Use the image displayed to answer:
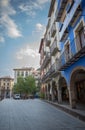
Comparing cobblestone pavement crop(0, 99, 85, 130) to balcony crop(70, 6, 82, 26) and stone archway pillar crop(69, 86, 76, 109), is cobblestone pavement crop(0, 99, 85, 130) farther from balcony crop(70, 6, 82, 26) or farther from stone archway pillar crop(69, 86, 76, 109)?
balcony crop(70, 6, 82, 26)

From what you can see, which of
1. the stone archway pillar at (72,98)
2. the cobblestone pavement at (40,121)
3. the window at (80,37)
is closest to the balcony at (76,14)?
the window at (80,37)

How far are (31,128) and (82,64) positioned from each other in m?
5.22

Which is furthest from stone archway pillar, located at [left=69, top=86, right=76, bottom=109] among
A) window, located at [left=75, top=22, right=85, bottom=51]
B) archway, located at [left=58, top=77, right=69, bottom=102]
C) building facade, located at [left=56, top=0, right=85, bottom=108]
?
archway, located at [left=58, top=77, right=69, bottom=102]

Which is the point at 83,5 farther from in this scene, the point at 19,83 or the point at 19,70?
the point at 19,70

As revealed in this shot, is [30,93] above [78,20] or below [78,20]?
below

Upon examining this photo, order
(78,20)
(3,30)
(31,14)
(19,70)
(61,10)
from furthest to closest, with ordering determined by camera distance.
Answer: (19,70), (3,30), (61,10), (31,14), (78,20)

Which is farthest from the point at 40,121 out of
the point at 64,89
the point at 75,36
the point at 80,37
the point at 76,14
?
the point at 64,89

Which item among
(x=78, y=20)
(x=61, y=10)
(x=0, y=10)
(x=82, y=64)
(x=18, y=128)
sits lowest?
(x=18, y=128)

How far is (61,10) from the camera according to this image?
1490 cm

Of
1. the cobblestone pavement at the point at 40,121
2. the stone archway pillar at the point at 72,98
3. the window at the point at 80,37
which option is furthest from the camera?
the stone archway pillar at the point at 72,98

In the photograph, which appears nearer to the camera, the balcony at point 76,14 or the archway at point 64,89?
the balcony at point 76,14

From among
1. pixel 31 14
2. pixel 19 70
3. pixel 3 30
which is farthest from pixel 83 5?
pixel 19 70

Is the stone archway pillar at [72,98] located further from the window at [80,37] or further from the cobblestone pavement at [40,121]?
the window at [80,37]

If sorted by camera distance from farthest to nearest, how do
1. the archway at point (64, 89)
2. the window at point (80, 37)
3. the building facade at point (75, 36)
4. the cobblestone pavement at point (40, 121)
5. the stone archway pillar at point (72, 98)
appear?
the archway at point (64, 89)
the stone archway pillar at point (72, 98)
the window at point (80, 37)
the building facade at point (75, 36)
the cobblestone pavement at point (40, 121)
